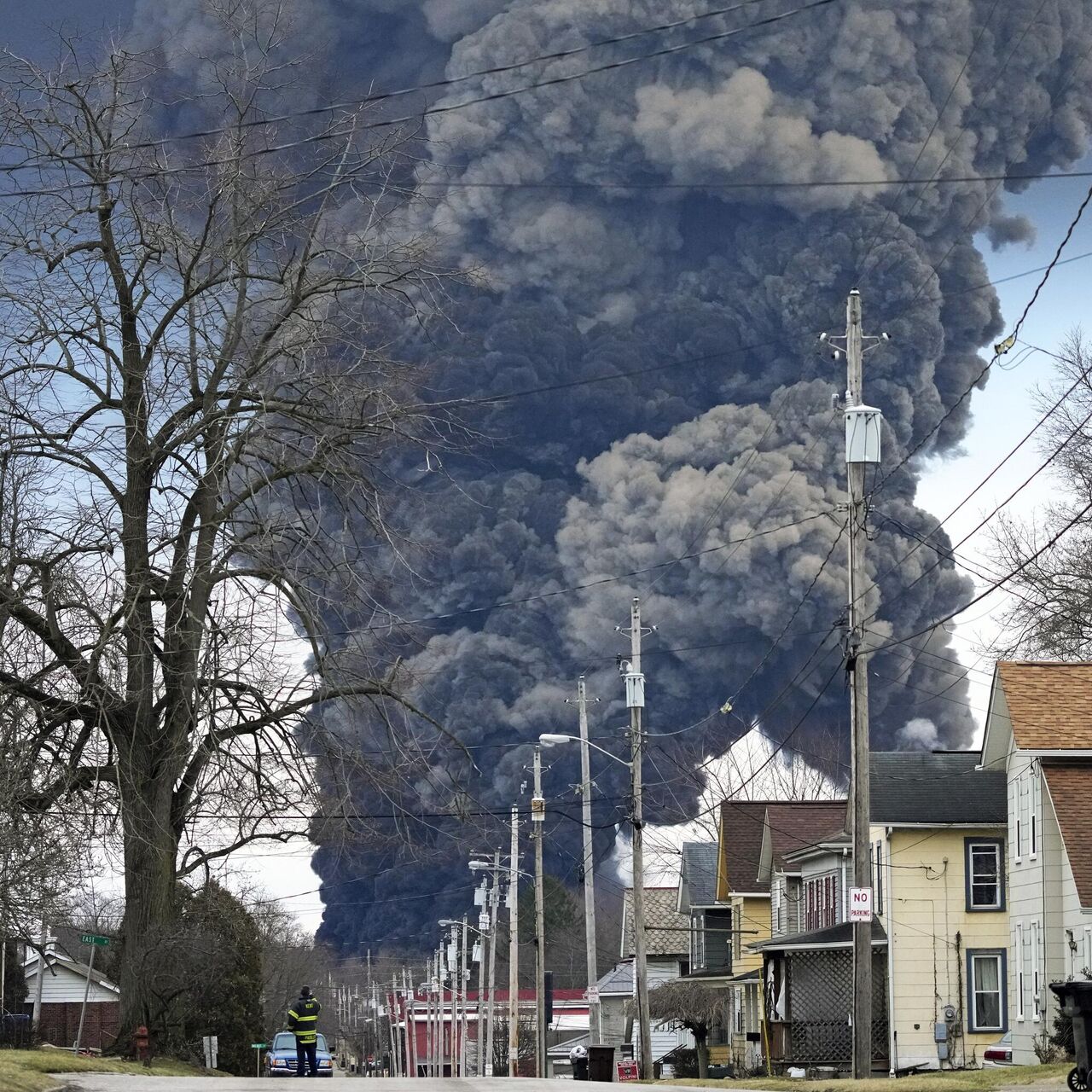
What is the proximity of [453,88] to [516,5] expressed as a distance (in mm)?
9968

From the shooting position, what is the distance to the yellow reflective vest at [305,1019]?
31.2 metres

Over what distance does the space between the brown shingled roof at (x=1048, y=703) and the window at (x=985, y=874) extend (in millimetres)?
8680

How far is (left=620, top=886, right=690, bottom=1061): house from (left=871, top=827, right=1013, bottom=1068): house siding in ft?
114

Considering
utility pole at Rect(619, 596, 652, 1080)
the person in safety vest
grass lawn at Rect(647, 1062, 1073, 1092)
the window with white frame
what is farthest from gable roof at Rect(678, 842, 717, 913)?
grass lawn at Rect(647, 1062, 1073, 1092)

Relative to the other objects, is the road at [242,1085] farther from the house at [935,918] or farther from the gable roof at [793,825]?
the gable roof at [793,825]

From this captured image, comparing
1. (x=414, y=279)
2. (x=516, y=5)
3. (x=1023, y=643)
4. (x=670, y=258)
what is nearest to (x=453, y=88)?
(x=516, y=5)

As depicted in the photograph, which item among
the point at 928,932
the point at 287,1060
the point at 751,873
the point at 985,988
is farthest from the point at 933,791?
the point at 751,873

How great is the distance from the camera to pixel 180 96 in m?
27.5

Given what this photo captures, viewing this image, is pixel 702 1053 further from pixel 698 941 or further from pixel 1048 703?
pixel 1048 703

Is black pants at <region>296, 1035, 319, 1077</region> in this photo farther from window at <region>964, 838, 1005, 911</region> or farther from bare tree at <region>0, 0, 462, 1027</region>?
window at <region>964, 838, 1005, 911</region>

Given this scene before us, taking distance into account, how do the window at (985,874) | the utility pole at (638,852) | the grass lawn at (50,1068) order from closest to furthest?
the grass lawn at (50,1068)
the utility pole at (638,852)
the window at (985,874)

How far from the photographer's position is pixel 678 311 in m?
167

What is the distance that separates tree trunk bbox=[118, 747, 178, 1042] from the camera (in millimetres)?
27734

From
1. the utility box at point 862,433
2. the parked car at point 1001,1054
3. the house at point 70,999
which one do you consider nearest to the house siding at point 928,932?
the parked car at point 1001,1054
